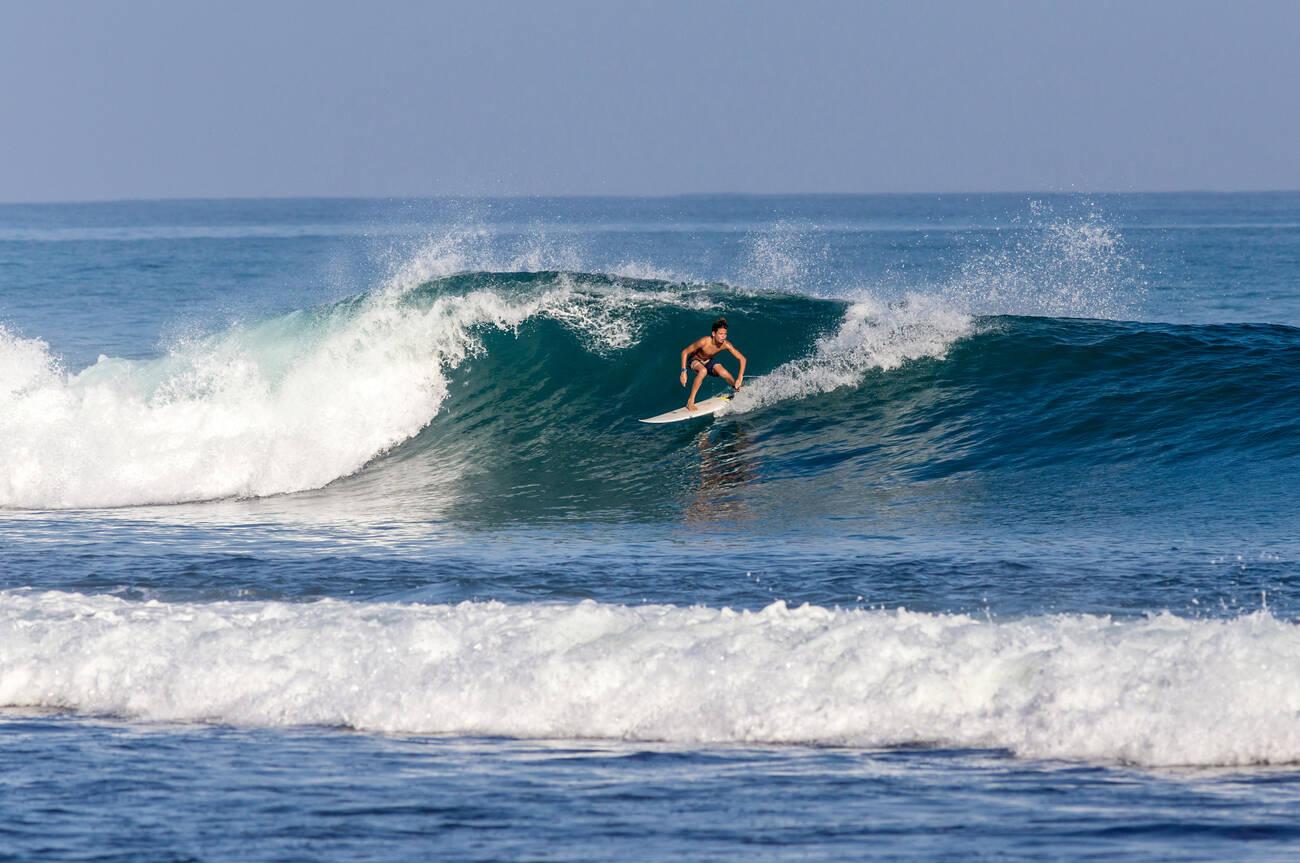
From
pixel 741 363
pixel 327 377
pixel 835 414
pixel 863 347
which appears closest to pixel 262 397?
pixel 327 377

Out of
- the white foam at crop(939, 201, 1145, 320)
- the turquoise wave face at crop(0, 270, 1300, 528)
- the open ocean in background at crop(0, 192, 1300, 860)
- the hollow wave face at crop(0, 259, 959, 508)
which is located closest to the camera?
the open ocean in background at crop(0, 192, 1300, 860)

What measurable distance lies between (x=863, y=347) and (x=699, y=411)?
2.22 meters

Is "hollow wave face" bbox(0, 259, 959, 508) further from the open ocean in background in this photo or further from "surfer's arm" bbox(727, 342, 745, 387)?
"surfer's arm" bbox(727, 342, 745, 387)

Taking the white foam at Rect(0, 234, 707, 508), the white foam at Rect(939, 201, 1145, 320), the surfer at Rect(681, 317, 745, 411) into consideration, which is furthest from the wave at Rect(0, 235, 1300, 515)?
the white foam at Rect(939, 201, 1145, 320)

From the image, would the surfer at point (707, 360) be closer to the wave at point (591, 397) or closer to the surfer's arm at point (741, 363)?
the surfer's arm at point (741, 363)

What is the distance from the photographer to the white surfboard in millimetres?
15109

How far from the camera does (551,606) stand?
7.91 metres

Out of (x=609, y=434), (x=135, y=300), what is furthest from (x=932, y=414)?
(x=135, y=300)

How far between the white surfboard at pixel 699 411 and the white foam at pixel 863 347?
11 cm

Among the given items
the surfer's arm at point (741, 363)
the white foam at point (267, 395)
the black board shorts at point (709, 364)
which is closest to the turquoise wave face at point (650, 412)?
the white foam at point (267, 395)

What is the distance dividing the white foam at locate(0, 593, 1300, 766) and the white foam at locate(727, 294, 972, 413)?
7.98 meters

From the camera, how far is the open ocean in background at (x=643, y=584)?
5422 millimetres

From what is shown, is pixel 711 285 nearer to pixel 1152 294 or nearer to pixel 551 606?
pixel 551 606

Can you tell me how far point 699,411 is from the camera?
595 inches
